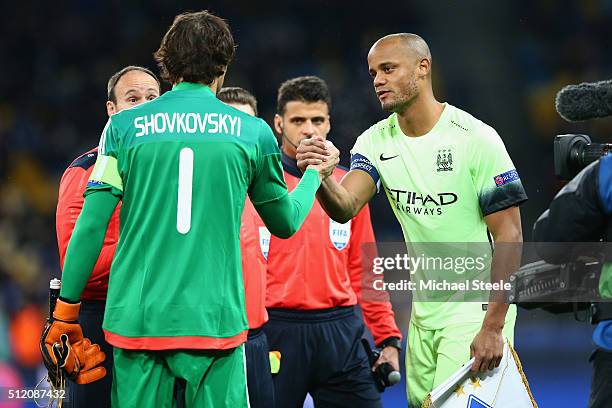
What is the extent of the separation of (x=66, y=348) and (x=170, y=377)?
1.19ft

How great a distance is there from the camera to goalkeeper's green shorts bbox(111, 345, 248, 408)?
9.49ft

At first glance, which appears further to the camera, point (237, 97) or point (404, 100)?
point (237, 97)

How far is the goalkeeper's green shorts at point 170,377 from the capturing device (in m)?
2.89

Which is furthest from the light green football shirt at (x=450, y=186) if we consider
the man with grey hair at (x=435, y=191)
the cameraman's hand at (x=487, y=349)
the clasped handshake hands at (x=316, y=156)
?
the clasped handshake hands at (x=316, y=156)

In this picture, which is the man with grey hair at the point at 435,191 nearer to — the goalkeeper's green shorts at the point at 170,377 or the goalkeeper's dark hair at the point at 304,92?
the goalkeeper's dark hair at the point at 304,92

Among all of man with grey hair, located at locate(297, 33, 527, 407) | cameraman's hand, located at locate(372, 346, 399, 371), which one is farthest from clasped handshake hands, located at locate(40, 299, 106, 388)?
cameraman's hand, located at locate(372, 346, 399, 371)

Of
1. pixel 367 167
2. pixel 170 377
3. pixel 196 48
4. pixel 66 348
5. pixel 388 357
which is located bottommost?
pixel 388 357

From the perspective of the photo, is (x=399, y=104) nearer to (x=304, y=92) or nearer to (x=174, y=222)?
(x=304, y=92)

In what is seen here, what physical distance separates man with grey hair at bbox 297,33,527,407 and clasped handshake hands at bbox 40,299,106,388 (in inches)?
47.5

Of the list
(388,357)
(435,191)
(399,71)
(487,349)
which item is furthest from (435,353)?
(399,71)

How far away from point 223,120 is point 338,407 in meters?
2.13

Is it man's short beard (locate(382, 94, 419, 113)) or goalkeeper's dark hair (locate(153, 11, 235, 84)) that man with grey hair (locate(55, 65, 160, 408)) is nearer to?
goalkeeper's dark hair (locate(153, 11, 235, 84))

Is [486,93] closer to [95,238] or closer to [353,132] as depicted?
[353,132]

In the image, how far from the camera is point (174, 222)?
287 centimetres
